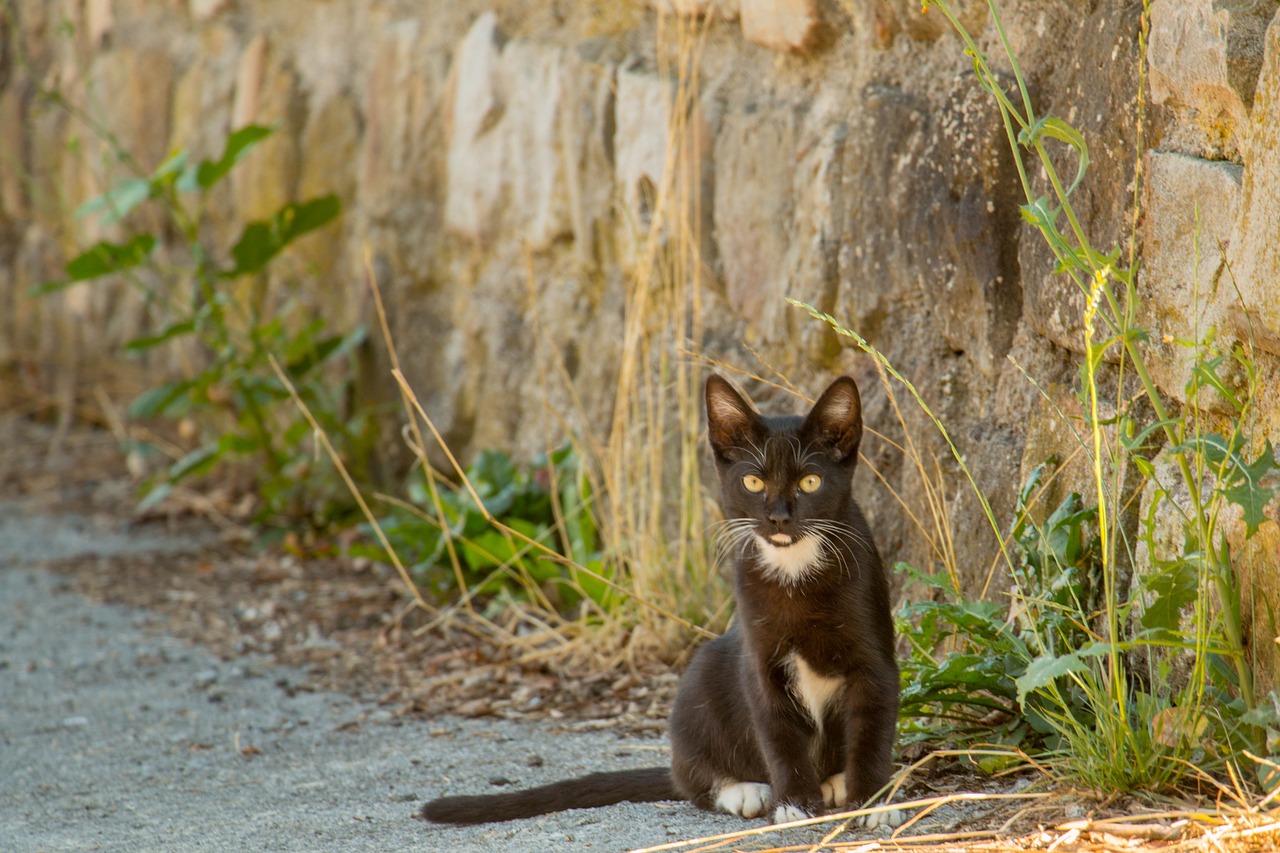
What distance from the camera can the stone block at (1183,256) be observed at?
197 centimetres

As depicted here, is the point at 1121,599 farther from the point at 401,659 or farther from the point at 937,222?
the point at 401,659

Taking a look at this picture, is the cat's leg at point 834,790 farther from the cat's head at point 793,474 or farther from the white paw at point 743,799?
the cat's head at point 793,474

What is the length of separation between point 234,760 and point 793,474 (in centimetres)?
134

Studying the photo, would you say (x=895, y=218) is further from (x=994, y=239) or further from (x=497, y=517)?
(x=497, y=517)

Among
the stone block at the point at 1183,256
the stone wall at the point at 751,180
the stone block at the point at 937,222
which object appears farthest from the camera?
the stone block at the point at 937,222

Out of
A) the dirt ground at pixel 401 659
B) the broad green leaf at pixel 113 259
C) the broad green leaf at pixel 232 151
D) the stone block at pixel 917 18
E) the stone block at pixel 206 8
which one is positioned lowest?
the dirt ground at pixel 401 659

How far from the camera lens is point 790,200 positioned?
9.78 feet

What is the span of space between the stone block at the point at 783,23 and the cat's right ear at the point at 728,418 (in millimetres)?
880

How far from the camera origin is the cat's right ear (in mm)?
2412

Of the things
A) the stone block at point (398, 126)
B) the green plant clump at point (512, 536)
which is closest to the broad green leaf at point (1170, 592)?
the green plant clump at point (512, 536)

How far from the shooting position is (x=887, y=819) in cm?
207

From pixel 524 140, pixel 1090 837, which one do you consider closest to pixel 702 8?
pixel 524 140

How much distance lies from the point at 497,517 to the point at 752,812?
1.50m

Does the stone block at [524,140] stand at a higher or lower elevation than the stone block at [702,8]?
lower
